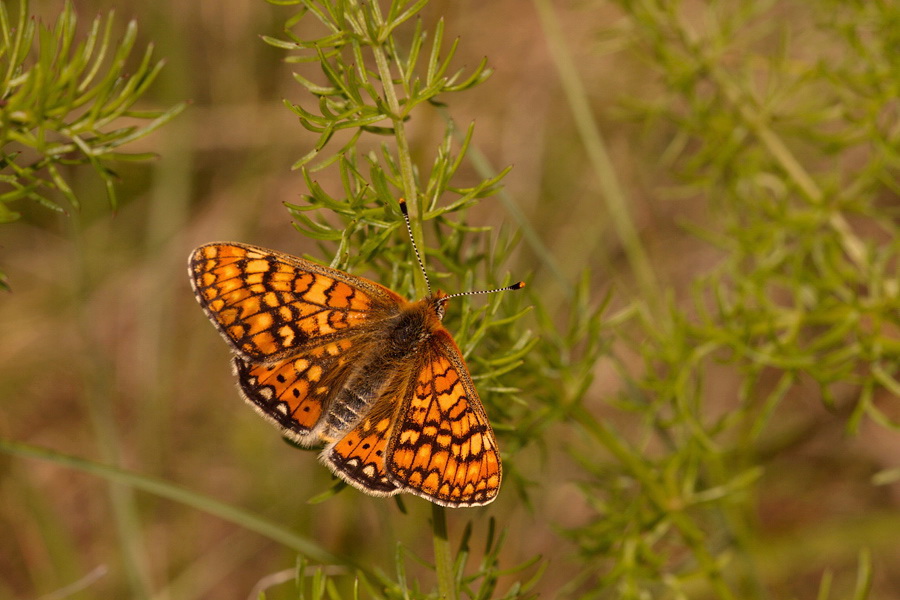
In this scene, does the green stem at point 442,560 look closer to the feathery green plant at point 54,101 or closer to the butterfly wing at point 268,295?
the butterfly wing at point 268,295

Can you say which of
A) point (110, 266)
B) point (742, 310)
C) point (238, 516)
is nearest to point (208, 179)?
point (110, 266)

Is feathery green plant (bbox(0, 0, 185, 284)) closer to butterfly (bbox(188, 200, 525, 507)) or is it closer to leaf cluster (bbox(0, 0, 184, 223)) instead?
leaf cluster (bbox(0, 0, 184, 223))

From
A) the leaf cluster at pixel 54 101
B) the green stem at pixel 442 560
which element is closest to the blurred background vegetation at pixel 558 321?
the green stem at pixel 442 560

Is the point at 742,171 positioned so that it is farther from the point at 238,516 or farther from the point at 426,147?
the point at 238,516

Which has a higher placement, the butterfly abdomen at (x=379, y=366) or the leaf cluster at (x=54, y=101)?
the leaf cluster at (x=54, y=101)

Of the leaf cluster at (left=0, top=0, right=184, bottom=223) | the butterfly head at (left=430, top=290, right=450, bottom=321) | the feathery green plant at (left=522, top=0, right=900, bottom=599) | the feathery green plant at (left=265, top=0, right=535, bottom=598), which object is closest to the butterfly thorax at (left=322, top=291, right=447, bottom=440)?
the butterfly head at (left=430, top=290, right=450, bottom=321)

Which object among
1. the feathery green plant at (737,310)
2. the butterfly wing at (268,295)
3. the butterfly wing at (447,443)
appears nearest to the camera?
the butterfly wing at (447,443)
